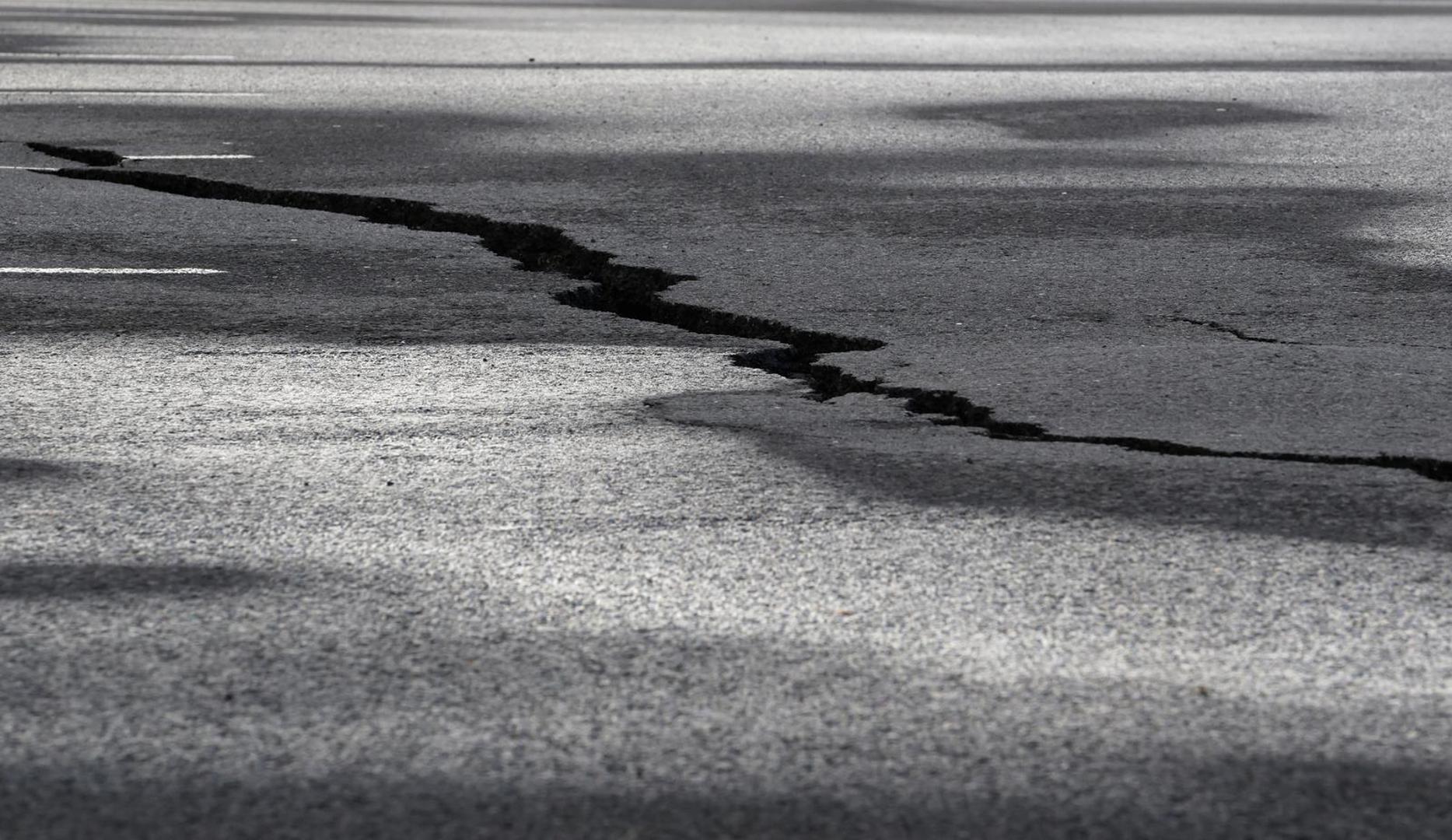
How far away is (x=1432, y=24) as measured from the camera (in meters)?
23.4

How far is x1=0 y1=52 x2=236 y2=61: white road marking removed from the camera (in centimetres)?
1675

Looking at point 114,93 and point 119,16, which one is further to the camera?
point 119,16

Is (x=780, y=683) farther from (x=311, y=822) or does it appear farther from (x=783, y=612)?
(x=311, y=822)

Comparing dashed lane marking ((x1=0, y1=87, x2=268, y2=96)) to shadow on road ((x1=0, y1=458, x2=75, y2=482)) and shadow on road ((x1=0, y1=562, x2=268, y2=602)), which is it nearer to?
shadow on road ((x1=0, y1=458, x2=75, y2=482))

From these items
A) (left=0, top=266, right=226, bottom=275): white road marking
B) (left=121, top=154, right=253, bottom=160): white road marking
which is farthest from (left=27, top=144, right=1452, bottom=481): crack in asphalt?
(left=0, top=266, right=226, bottom=275): white road marking

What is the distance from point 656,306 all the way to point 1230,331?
2.19m

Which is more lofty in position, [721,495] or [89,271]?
[89,271]

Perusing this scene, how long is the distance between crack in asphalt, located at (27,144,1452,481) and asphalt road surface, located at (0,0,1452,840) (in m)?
Answer: 0.03

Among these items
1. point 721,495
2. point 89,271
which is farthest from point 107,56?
point 721,495

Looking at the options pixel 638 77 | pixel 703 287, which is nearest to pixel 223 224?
pixel 703 287

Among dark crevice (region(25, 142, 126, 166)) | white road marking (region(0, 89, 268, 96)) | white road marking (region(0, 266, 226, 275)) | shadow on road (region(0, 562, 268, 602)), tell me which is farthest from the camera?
white road marking (region(0, 89, 268, 96))

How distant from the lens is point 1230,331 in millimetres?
6609

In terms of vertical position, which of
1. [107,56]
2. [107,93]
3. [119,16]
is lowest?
[107,93]

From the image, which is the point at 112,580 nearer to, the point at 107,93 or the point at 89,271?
the point at 89,271
